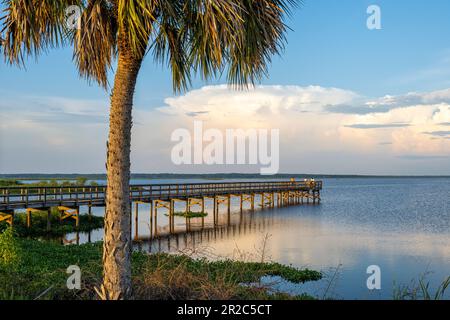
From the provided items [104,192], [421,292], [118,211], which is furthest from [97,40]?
[104,192]

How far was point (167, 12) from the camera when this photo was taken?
7.45 m

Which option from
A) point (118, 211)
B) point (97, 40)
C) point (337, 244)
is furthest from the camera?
point (337, 244)

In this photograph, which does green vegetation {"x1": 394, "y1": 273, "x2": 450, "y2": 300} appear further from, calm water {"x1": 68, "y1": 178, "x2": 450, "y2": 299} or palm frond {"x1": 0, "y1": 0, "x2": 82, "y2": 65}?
palm frond {"x1": 0, "y1": 0, "x2": 82, "y2": 65}

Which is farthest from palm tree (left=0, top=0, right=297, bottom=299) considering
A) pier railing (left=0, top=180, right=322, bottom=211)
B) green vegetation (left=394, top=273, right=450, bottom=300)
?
pier railing (left=0, top=180, right=322, bottom=211)

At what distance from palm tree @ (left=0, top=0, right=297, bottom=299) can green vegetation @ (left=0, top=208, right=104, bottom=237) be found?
73.4ft

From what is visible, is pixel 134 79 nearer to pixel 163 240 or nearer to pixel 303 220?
pixel 163 240

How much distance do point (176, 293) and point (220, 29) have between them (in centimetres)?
472

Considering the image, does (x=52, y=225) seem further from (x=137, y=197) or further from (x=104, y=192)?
(x=137, y=197)

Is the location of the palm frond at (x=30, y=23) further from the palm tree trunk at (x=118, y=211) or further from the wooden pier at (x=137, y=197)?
the wooden pier at (x=137, y=197)

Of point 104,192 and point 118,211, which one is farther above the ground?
point 118,211

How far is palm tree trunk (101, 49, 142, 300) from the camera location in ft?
22.5

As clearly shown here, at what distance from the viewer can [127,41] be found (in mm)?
7273

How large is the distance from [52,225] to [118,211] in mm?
26355

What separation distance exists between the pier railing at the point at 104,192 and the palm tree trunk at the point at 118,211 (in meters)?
15.2
